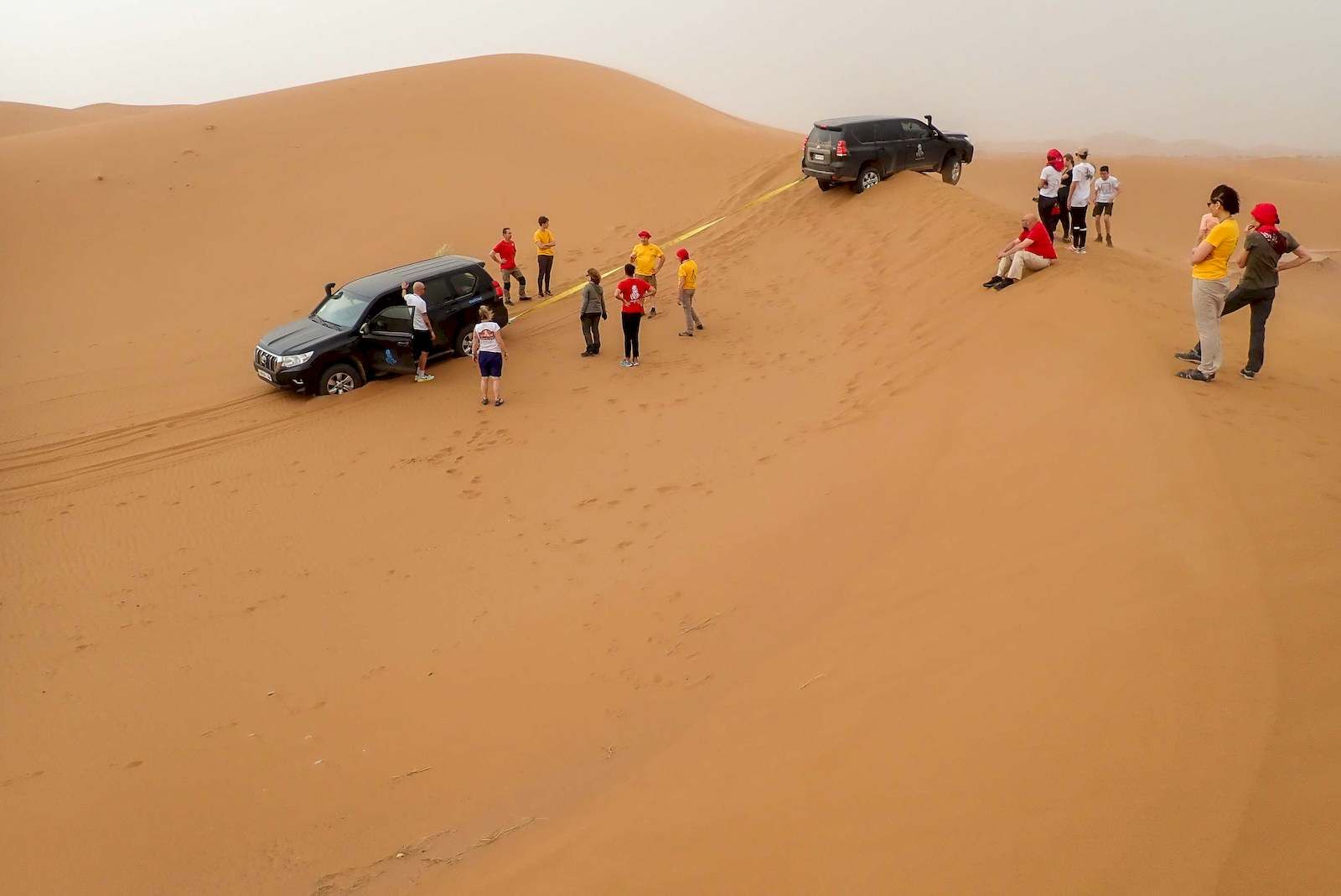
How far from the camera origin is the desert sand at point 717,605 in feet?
14.2

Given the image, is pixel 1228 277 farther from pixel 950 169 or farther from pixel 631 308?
pixel 950 169

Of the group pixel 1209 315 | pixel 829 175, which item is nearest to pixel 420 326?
pixel 829 175

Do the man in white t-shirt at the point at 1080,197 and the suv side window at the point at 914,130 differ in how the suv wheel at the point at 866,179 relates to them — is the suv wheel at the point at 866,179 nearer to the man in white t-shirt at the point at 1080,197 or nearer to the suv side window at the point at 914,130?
the suv side window at the point at 914,130

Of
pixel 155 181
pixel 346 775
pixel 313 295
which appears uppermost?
pixel 155 181

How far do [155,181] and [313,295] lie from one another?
8261 mm

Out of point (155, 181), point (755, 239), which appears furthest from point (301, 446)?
point (155, 181)

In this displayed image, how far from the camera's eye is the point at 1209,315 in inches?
328

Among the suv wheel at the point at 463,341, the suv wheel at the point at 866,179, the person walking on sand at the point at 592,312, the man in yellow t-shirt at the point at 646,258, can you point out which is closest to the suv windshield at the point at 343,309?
the suv wheel at the point at 463,341

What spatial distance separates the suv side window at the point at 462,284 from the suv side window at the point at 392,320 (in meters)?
0.83

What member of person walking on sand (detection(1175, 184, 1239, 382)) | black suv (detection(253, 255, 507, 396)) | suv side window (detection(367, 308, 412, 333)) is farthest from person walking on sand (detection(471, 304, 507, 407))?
person walking on sand (detection(1175, 184, 1239, 382))

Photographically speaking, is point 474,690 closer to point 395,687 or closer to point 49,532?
point 395,687

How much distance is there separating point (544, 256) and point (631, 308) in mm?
4483

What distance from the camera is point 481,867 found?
512cm

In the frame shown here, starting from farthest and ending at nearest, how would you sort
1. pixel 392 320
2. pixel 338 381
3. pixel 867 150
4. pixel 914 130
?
1. pixel 914 130
2. pixel 867 150
3. pixel 392 320
4. pixel 338 381
